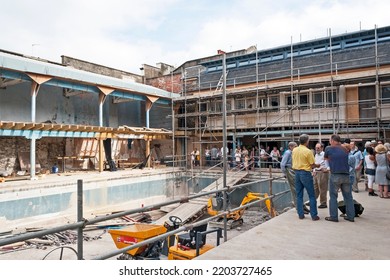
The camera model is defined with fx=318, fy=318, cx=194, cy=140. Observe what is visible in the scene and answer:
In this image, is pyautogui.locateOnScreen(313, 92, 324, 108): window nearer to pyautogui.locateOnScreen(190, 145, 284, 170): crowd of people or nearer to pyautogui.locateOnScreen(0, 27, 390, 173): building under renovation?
pyautogui.locateOnScreen(0, 27, 390, 173): building under renovation

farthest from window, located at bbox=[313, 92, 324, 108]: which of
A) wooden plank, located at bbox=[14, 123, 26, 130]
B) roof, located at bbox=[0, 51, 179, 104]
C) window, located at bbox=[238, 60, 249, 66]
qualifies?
wooden plank, located at bbox=[14, 123, 26, 130]

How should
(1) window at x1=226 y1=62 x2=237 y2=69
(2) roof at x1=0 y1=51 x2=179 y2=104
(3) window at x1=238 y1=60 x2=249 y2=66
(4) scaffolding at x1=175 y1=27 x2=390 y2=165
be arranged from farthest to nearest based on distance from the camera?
(1) window at x1=226 y1=62 x2=237 y2=69, (3) window at x1=238 y1=60 x2=249 y2=66, (4) scaffolding at x1=175 y1=27 x2=390 y2=165, (2) roof at x1=0 y1=51 x2=179 y2=104

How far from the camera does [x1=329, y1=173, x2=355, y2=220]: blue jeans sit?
5.29 m

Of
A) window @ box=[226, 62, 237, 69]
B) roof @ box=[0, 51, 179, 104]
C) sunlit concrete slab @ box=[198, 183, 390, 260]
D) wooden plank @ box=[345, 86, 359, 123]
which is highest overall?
window @ box=[226, 62, 237, 69]

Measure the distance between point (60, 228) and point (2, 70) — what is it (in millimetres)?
14259

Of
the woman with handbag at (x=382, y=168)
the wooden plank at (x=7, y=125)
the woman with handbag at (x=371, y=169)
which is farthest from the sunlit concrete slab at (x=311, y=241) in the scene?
the wooden plank at (x=7, y=125)

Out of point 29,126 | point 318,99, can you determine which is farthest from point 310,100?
point 29,126

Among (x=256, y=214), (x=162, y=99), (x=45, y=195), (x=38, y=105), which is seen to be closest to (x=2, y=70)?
(x=38, y=105)

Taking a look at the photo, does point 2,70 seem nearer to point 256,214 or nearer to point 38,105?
point 38,105

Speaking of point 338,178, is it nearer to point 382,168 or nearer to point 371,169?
point 382,168

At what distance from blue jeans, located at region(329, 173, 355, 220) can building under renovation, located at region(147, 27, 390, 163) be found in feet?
29.3

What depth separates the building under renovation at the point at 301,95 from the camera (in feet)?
50.0

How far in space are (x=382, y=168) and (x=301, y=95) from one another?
11.0 m
